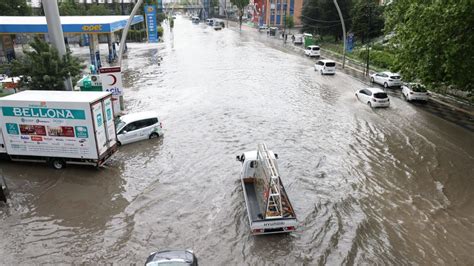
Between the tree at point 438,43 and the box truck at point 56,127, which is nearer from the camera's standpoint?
the box truck at point 56,127

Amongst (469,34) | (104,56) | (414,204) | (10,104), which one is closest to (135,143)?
(10,104)

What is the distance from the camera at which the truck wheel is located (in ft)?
59.2

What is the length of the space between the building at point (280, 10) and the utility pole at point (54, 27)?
8502 centimetres

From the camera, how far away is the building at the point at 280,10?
103125 mm

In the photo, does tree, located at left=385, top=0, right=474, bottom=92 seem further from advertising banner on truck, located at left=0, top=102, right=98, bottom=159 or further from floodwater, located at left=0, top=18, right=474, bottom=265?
advertising banner on truck, located at left=0, top=102, right=98, bottom=159

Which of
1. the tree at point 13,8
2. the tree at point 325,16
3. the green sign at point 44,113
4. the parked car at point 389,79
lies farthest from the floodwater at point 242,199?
the tree at point 13,8

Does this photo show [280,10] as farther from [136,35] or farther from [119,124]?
[119,124]

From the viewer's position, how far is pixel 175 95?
108 feet

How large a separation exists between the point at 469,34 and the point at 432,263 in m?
14.0

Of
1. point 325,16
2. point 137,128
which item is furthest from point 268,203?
point 325,16

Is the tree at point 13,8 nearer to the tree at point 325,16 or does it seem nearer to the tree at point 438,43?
the tree at point 325,16

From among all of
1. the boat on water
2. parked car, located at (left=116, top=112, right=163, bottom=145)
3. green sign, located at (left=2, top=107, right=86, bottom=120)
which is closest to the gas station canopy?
parked car, located at (left=116, top=112, right=163, bottom=145)

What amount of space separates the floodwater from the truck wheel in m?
0.36

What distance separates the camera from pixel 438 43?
21.4 metres
